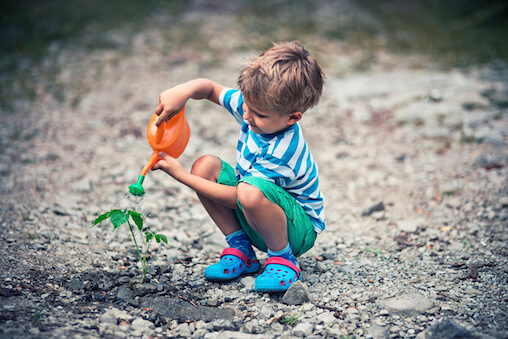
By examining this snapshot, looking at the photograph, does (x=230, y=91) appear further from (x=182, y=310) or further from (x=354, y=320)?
(x=354, y=320)

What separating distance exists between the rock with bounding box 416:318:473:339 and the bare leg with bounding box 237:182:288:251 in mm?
682

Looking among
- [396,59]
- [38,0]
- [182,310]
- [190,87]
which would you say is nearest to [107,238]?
[182,310]

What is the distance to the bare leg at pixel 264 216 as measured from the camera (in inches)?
75.4

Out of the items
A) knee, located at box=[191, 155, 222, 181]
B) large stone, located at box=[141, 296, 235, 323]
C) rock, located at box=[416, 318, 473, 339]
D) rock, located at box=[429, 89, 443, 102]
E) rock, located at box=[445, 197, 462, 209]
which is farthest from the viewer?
rock, located at box=[429, 89, 443, 102]

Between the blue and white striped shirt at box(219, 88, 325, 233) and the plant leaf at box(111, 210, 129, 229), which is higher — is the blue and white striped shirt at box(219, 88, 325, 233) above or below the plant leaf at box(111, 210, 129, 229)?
above

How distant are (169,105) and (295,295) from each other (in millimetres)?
987

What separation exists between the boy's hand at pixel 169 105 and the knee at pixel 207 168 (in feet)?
0.85

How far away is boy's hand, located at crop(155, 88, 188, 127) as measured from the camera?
1995 millimetres

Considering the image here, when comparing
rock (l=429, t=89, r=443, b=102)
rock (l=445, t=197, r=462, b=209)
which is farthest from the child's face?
rock (l=429, t=89, r=443, b=102)

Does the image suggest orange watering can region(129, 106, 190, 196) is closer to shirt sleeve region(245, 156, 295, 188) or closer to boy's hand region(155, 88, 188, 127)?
boy's hand region(155, 88, 188, 127)

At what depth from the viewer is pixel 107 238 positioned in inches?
102

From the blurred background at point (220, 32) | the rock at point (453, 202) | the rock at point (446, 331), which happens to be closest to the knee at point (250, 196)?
the rock at point (446, 331)

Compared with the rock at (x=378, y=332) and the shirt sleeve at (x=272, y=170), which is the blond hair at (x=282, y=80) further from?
the rock at (x=378, y=332)

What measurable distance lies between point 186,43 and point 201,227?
366 cm
